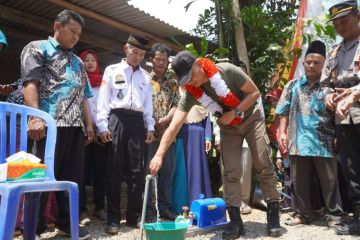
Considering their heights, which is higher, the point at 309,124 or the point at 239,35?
the point at 239,35

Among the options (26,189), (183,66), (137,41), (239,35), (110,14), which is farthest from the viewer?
(239,35)

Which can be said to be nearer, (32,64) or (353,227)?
(32,64)

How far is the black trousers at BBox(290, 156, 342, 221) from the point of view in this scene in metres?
3.93

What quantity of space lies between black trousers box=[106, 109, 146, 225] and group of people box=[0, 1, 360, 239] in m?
0.01

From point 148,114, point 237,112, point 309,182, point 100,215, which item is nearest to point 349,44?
point 237,112

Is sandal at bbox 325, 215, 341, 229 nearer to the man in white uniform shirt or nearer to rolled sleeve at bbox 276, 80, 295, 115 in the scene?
rolled sleeve at bbox 276, 80, 295, 115

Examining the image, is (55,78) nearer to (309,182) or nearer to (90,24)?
(309,182)

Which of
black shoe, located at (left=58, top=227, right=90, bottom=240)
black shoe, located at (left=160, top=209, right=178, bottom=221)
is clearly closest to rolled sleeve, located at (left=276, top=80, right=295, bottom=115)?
black shoe, located at (left=160, top=209, right=178, bottom=221)

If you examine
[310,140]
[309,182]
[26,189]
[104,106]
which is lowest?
[309,182]

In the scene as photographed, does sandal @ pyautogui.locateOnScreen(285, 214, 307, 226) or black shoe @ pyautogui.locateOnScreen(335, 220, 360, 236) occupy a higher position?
black shoe @ pyautogui.locateOnScreen(335, 220, 360, 236)

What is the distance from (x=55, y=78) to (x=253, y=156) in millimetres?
1942

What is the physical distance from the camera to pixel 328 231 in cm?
368

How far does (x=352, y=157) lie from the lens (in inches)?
133

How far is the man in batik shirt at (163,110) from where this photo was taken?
4379 mm
